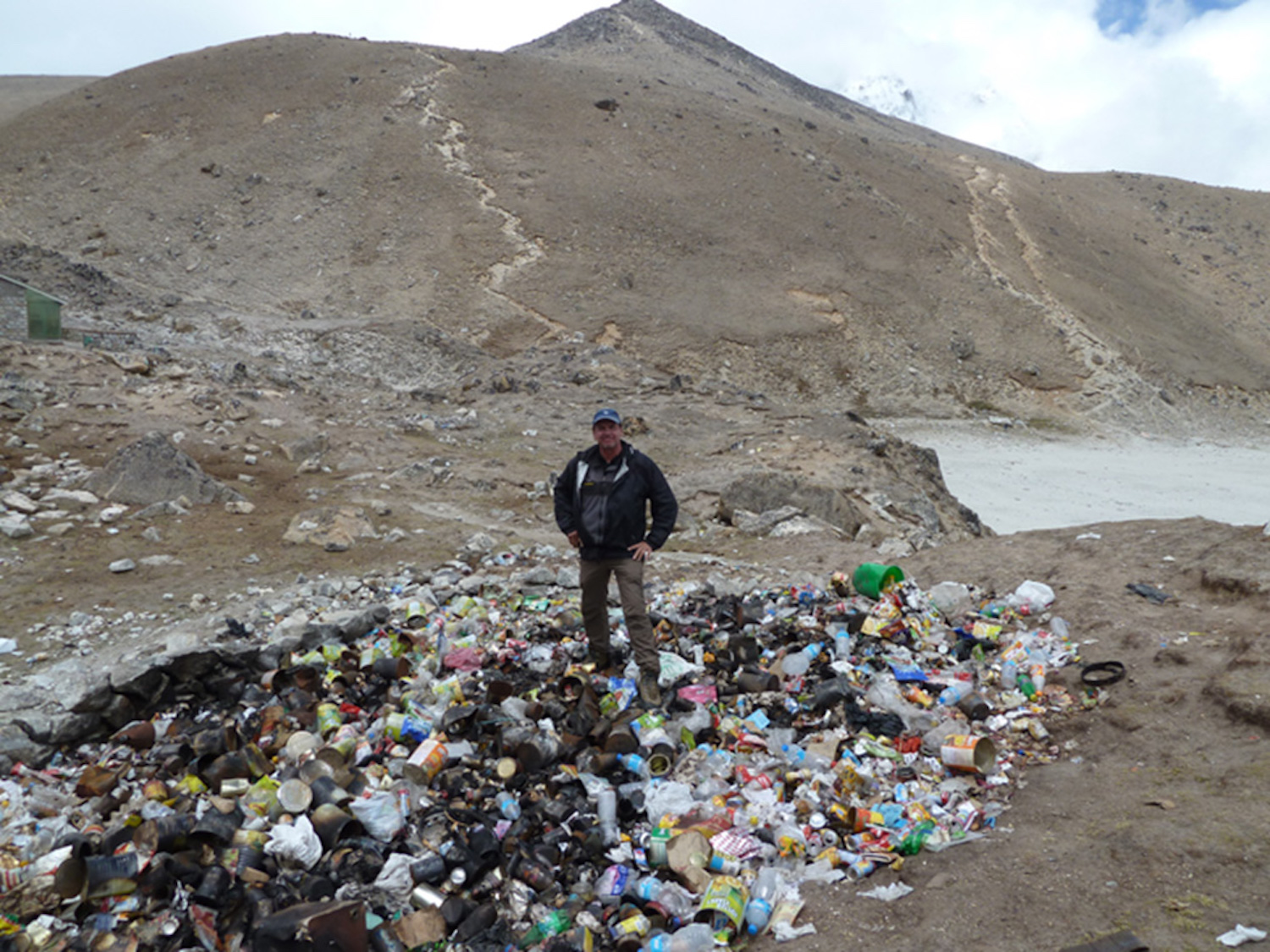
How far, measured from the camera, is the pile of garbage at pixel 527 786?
134 inches

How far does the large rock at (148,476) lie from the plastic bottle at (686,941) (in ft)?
27.9

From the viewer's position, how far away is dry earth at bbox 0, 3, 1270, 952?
403 cm

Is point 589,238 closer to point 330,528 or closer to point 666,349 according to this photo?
point 666,349

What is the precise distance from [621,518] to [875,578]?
2428mm

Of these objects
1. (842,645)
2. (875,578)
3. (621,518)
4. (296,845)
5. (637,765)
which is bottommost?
(296,845)

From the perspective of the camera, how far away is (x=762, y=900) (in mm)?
3328

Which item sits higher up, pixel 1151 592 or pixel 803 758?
pixel 1151 592

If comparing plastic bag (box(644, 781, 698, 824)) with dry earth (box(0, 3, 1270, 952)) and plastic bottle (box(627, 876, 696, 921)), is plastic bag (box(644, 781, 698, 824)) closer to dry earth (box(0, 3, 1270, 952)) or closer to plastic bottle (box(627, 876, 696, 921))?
plastic bottle (box(627, 876, 696, 921))

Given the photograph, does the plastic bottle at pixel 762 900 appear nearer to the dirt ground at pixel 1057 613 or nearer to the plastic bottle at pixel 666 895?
the dirt ground at pixel 1057 613

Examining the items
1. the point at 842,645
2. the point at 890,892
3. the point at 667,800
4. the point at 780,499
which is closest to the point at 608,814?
the point at 667,800

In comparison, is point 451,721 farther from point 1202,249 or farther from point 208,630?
point 1202,249

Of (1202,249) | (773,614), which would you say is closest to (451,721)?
(773,614)

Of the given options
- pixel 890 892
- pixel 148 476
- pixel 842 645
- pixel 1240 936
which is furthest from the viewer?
pixel 148 476

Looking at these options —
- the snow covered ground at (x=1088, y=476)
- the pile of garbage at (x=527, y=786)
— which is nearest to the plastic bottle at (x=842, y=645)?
the pile of garbage at (x=527, y=786)
